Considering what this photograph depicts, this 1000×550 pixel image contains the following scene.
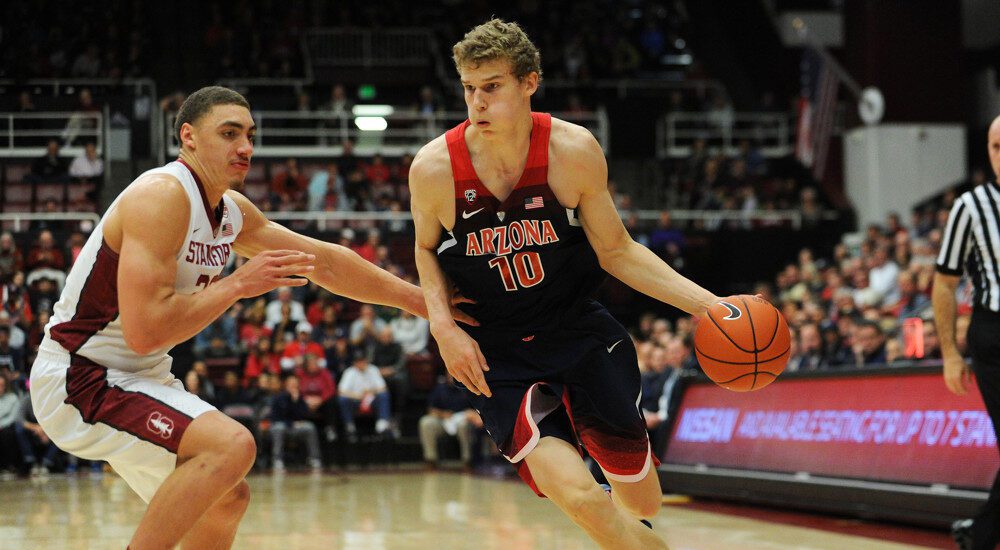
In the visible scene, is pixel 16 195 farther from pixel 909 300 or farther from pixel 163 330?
pixel 163 330

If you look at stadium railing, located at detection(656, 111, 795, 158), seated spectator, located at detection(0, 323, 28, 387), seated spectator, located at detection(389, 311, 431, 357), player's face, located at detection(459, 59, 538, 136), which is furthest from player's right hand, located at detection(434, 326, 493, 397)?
stadium railing, located at detection(656, 111, 795, 158)

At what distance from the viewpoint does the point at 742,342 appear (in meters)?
4.38

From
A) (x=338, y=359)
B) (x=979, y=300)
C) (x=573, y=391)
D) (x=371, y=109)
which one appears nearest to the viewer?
(x=573, y=391)

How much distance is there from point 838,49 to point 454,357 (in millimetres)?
20460

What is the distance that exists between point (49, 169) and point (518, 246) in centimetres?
1557

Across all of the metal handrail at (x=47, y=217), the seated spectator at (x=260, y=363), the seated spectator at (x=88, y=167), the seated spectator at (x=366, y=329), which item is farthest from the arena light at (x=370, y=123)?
the seated spectator at (x=260, y=363)

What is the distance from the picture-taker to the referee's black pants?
17.9ft

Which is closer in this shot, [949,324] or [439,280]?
[439,280]

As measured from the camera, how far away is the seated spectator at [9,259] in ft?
51.2

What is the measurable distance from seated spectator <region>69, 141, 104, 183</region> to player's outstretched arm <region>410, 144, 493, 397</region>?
15.0 metres

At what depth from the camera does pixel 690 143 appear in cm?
2338

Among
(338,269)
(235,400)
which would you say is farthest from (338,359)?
(338,269)

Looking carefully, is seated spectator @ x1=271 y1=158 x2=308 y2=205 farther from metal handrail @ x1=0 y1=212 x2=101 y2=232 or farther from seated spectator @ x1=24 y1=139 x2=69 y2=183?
seated spectator @ x1=24 y1=139 x2=69 y2=183

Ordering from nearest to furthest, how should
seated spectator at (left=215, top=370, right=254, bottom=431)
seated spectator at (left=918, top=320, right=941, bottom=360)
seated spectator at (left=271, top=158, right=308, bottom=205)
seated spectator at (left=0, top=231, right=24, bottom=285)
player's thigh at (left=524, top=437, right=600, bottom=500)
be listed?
player's thigh at (left=524, top=437, right=600, bottom=500), seated spectator at (left=918, top=320, right=941, bottom=360), seated spectator at (left=215, top=370, right=254, bottom=431), seated spectator at (left=0, top=231, right=24, bottom=285), seated spectator at (left=271, top=158, right=308, bottom=205)
